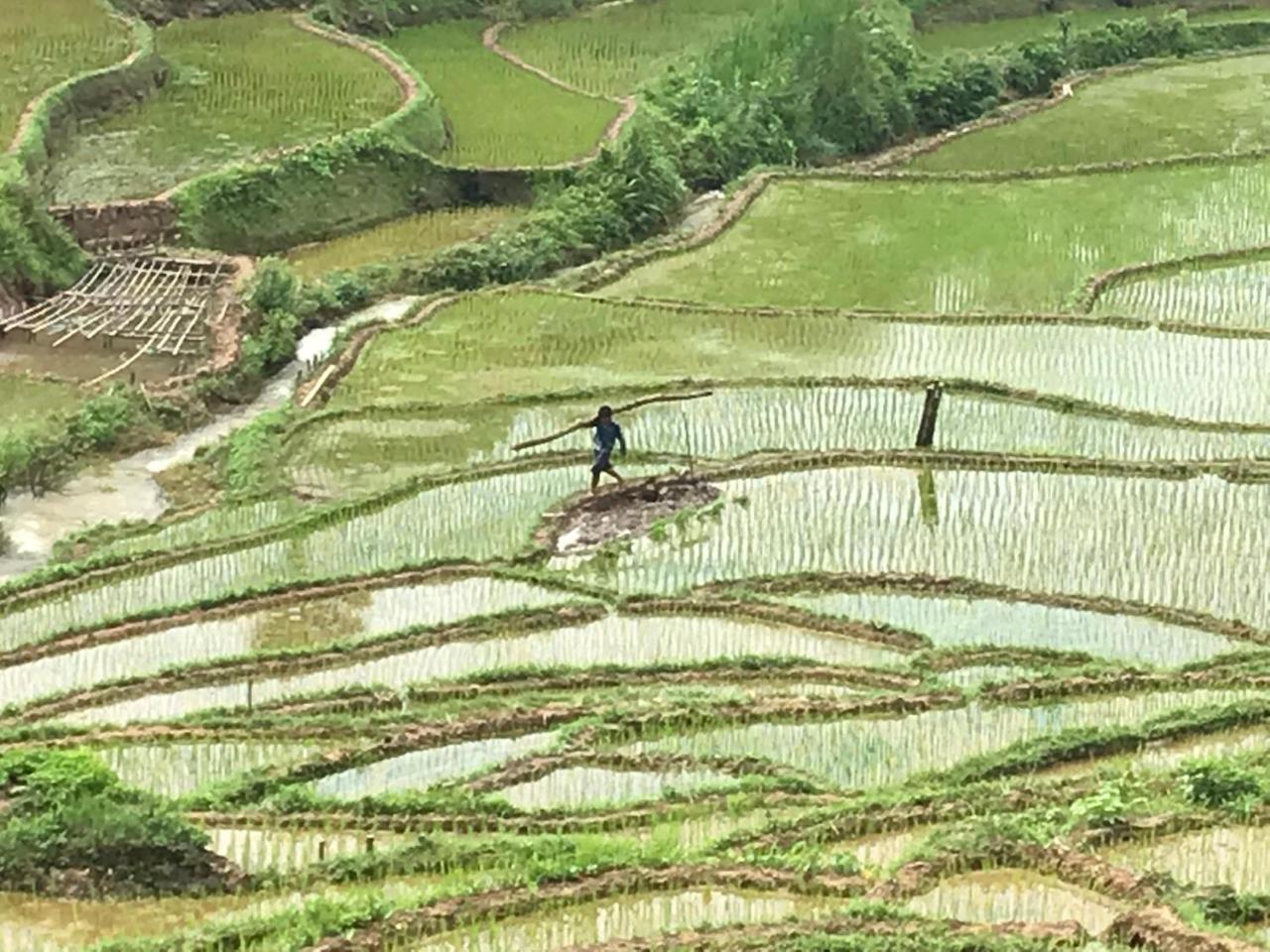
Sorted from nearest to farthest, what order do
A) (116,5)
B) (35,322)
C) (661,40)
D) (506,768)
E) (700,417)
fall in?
(506,768) → (700,417) → (35,322) → (116,5) → (661,40)

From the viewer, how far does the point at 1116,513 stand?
38.1 ft

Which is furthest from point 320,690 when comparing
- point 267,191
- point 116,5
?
point 116,5

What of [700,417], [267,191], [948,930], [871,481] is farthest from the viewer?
[267,191]

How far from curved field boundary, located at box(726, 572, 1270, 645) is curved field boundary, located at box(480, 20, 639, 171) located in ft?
30.3

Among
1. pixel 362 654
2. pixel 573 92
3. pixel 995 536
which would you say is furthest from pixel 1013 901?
pixel 573 92

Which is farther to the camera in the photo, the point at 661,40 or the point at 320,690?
the point at 661,40

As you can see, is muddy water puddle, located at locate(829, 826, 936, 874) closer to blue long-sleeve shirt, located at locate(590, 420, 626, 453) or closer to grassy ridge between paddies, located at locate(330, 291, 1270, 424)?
blue long-sleeve shirt, located at locate(590, 420, 626, 453)

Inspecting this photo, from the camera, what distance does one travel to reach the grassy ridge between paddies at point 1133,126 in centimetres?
2144

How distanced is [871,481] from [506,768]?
4.15m

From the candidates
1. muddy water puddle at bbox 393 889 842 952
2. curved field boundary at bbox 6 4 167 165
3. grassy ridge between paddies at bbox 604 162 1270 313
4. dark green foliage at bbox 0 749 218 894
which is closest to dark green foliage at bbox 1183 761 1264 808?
muddy water puddle at bbox 393 889 842 952

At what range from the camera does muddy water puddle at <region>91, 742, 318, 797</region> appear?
8727 mm

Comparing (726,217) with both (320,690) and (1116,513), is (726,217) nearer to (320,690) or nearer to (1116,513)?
(1116,513)

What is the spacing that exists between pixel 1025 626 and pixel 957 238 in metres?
7.94

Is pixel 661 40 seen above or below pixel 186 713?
above
